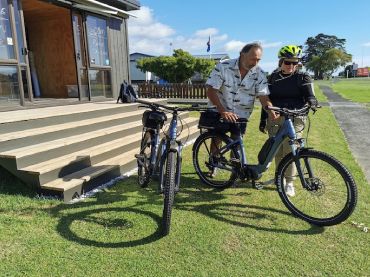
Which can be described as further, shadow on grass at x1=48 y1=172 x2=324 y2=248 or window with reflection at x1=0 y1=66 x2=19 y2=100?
window with reflection at x1=0 y1=66 x2=19 y2=100

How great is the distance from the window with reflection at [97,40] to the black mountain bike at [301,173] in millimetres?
5710

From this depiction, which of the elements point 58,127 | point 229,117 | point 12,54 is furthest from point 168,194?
point 12,54

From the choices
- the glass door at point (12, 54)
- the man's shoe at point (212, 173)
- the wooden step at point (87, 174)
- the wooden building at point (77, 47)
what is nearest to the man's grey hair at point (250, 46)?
the wooden step at point (87, 174)

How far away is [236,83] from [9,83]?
4716mm

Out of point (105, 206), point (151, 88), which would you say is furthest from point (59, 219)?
point (151, 88)

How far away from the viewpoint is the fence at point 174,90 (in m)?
15.9

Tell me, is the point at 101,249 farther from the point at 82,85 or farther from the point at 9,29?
the point at 82,85

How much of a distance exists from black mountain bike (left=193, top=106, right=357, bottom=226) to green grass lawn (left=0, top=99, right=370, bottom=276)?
171 millimetres

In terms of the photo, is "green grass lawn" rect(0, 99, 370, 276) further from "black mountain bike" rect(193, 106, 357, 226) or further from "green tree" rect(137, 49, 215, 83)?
"green tree" rect(137, 49, 215, 83)

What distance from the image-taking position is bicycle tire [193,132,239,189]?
13.2ft

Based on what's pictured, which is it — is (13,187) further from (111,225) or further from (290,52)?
(290,52)

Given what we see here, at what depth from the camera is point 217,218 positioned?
3.42 meters

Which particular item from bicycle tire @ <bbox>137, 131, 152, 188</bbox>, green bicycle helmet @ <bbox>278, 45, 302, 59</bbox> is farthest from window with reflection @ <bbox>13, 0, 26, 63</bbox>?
green bicycle helmet @ <bbox>278, 45, 302, 59</bbox>

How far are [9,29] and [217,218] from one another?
5.54 meters
